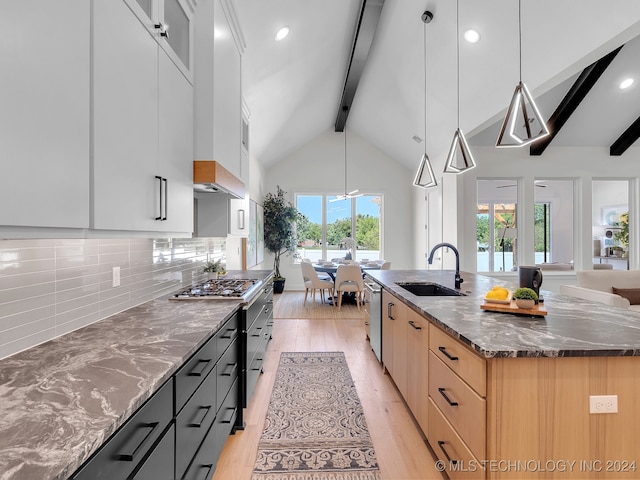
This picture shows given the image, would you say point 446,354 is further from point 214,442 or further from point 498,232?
point 498,232

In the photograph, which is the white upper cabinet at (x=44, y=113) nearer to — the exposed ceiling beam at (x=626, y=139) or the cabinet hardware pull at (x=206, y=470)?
the cabinet hardware pull at (x=206, y=470)

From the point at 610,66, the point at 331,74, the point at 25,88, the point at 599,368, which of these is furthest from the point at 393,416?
the point at 610,66

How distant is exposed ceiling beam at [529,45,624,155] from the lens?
4184mm

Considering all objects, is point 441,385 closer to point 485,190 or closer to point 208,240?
point 208,240

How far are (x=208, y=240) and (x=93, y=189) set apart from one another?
8.07ft

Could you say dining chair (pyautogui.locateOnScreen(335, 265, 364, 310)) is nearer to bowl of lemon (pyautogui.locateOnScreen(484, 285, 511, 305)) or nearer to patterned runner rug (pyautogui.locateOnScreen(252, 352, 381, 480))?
patterned runner rug (pyautogui.locateOnScreen(252, 352, 381, 480))

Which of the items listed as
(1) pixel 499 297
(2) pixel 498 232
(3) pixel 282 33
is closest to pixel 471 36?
(3) pixel 282 33

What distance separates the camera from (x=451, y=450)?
156cm

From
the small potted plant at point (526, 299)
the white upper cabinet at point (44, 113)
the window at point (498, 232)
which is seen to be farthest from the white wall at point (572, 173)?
the white upper cabinet at point (44, 113)

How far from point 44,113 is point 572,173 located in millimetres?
6842

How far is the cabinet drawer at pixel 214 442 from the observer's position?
53.9 inches

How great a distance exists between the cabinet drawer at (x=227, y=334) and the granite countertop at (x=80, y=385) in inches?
4.0

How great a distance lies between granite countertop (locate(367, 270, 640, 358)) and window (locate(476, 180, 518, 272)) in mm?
3629

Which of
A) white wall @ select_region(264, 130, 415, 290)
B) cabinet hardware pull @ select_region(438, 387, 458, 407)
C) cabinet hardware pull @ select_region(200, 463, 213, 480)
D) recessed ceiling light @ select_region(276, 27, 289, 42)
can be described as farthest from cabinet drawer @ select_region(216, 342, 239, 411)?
white wall @ select_region(264, 130, 415, 290)
